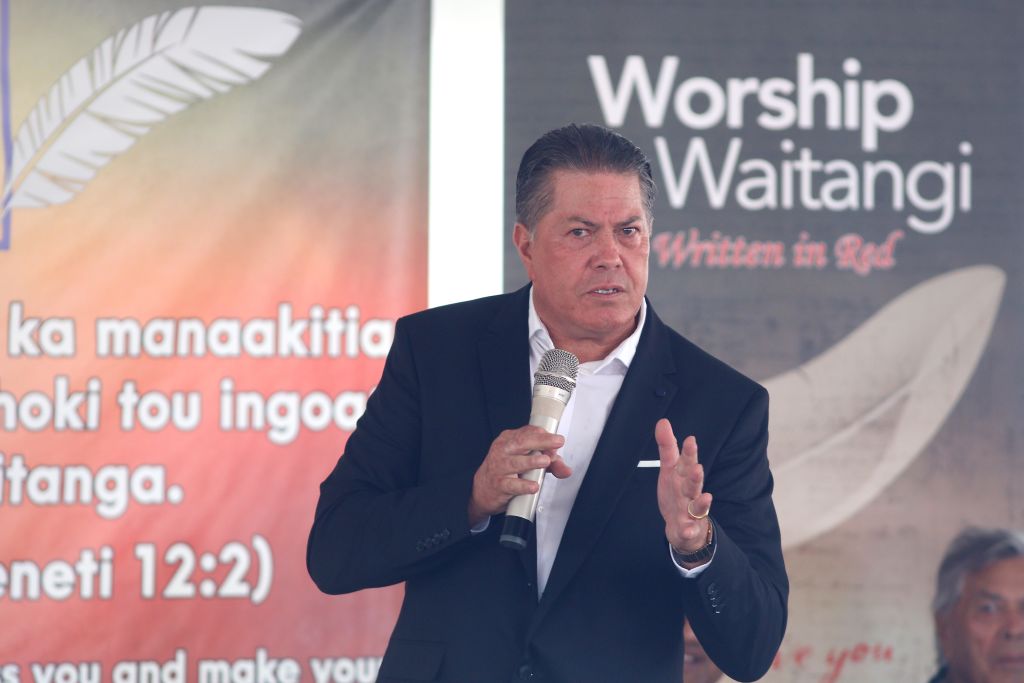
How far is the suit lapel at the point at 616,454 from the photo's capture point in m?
1.81

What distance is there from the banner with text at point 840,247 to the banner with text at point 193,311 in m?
0.52

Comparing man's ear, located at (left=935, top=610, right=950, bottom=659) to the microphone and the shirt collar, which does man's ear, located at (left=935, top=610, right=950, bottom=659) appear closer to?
the shirt collar

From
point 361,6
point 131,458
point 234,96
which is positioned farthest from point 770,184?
point 131,458

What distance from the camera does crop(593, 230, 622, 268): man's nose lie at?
1918mm

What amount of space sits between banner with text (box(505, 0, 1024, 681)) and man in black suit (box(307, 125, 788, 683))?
1748 mm

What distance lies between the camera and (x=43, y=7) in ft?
11.9

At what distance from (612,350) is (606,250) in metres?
0.21

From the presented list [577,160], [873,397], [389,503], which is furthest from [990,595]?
[389,503]

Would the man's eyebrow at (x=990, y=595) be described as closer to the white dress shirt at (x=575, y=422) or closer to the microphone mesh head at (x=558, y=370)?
the white dress shirt at (x=575, y=422)

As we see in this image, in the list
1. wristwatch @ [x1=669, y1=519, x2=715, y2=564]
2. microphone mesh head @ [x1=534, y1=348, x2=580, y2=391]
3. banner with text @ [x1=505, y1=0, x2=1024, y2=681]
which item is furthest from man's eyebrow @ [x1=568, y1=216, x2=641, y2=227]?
banner with text @ [x1=505, y1=0, x2=1024, y2=681]

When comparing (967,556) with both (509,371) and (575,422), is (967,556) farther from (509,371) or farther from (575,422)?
(509,371)

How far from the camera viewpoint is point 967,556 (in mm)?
3738

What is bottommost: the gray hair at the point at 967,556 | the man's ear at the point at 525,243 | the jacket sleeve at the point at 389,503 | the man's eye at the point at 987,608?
the man's eye at the point at 987,608

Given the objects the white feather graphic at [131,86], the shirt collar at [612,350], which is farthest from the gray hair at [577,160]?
the white feather graphic at [131,86]
